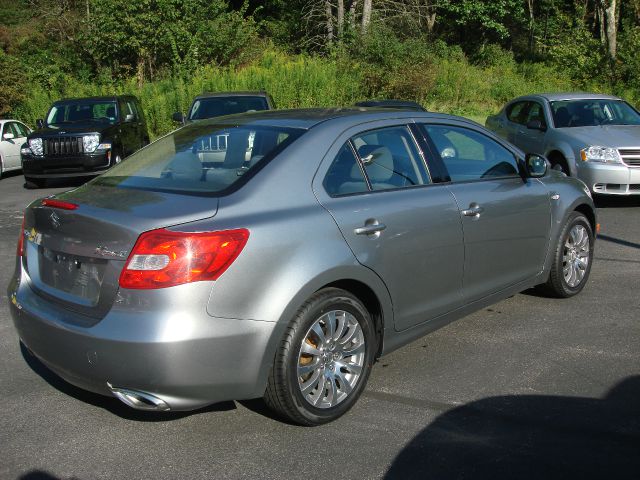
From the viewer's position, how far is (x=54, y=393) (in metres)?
4.40

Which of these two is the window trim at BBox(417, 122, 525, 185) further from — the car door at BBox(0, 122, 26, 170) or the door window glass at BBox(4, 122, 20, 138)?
the door window glass at BBox(4, 122, 20, 138)

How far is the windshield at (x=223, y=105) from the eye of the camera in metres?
14.2

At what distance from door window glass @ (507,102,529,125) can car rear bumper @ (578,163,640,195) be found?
7.75ft

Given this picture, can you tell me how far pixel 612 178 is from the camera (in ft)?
33.6

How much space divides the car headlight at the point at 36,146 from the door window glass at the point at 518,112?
359 inches

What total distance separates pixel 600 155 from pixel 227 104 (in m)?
7.15

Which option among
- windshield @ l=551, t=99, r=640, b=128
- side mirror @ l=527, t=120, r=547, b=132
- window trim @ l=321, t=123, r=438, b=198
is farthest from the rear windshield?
windshield @ l=551, t=99, r=640, b=128

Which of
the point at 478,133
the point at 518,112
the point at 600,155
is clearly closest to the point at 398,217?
the point at 478,133

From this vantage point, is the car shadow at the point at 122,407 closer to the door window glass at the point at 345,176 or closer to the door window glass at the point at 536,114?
the door window glass at the point at 345,176

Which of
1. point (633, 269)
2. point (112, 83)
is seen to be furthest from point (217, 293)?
point (112, 83)

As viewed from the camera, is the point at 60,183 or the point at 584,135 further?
the point at 60,183

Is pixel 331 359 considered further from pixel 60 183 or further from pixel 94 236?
pixel 60 183

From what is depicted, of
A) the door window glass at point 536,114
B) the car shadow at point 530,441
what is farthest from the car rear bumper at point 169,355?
the door window glass at point 536,114

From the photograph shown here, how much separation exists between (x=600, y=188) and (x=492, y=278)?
19.8ft
